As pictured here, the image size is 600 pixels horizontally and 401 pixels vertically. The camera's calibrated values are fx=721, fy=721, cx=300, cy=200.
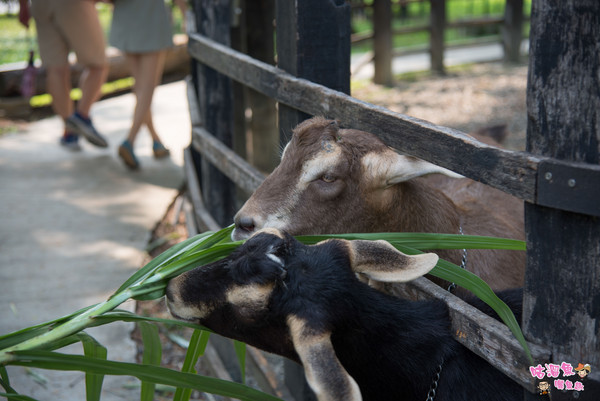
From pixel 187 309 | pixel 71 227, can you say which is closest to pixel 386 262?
pixel 187 309

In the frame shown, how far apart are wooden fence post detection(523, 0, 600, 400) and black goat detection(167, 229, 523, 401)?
36cm

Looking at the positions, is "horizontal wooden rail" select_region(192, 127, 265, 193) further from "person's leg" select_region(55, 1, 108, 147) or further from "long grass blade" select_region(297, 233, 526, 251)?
"person's leg" select_region(55, 1, 108, 147)

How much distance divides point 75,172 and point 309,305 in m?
6.19

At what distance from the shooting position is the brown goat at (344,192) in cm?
301

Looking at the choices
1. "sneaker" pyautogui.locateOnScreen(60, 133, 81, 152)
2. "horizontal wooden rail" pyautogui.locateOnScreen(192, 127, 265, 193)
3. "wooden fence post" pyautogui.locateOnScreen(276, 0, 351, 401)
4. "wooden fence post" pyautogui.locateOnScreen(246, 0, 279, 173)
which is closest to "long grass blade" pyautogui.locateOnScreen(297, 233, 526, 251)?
"wooden fence post" pyautogui.locateOnScreen(276, 0, 351, 401)

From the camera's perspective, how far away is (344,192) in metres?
3.08

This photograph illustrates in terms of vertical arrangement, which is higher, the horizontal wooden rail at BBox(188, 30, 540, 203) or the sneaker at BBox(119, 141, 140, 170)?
the horizontal wooden rail at BBox(188, 30, 540, 203)

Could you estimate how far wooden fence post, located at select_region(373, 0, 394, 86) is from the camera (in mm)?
12695

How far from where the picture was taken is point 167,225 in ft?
22.7

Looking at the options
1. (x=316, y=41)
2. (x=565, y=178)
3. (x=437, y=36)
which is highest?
(x=316, y=41)

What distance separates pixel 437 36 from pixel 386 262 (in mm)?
12021

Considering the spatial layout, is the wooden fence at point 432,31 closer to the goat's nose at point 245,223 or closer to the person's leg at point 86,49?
the person's leg at point 86,49

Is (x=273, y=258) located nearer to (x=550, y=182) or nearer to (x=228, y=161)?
(x=550, y=182)

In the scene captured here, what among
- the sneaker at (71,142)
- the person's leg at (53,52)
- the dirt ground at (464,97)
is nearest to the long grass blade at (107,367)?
the person's leg at (53,52)
